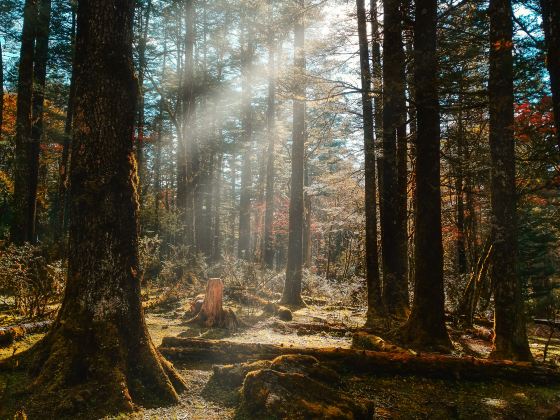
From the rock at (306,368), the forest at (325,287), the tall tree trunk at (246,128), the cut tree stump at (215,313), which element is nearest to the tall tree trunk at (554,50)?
the forest at (325,287)

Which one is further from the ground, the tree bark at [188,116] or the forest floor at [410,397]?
the tree bark at [188,116]

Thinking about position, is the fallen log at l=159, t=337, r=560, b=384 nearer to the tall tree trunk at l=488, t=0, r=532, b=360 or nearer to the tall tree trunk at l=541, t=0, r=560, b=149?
the tall tree trunk at l=488, t=0, r=532, b=360

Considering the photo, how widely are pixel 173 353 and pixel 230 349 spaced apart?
0.92 metres

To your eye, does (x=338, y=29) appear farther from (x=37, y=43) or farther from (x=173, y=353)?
(x=37, y=43)

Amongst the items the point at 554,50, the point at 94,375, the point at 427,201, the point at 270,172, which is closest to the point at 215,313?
the point at 94,375

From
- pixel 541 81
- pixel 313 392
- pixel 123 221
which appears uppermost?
pixel 541 81

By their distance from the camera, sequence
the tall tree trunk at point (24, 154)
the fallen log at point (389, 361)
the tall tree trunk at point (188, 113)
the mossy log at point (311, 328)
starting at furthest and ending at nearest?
the tall tree trunk at point (188, 113) < the tall tree trunk at point (24, 154) < the mossy log at point (311, 328) < the fallen log at point (389, 361)

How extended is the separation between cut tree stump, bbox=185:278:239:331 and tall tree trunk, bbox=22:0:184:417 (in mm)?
4292

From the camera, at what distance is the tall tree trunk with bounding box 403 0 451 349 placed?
6828 mm

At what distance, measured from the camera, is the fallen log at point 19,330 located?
19.6ft

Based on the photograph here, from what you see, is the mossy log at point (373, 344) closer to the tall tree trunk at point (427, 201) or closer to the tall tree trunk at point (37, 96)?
the tall tree trunk at point (427, 201)

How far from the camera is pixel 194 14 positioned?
18.7 m

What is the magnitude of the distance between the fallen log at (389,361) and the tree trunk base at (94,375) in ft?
4.90

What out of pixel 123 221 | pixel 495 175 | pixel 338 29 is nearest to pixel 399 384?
pixel 495 175
